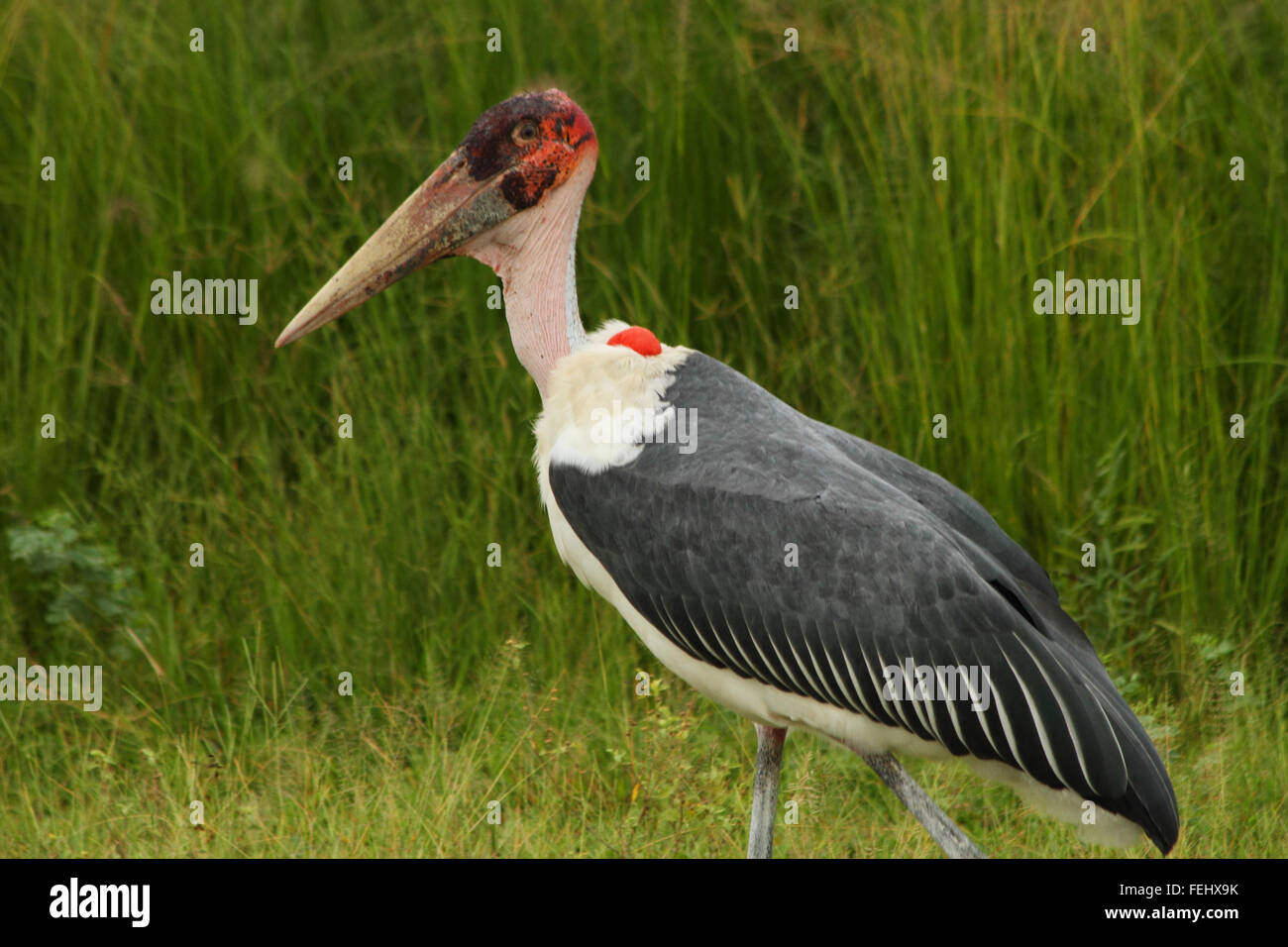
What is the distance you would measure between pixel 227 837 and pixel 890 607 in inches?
63.6

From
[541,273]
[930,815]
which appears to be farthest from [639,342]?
[930,815]

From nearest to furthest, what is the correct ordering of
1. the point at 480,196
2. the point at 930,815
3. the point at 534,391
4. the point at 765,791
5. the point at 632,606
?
1. the point at 930,815
2. the point at 632,606
3. the point at 765,791
4. the point at 480,196
5. the point at 534,391

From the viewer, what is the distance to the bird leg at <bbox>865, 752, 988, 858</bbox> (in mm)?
3393

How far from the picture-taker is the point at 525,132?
3980mm

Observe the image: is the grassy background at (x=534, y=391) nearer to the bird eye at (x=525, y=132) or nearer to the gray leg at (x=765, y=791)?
the gray leg at (x=765, y=791)

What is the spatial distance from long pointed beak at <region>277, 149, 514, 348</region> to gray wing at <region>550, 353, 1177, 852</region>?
670 millimetres

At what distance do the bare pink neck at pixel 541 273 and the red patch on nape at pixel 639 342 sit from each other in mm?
135

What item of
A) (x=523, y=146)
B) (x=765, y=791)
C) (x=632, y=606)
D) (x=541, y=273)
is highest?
(x=523, y=146)

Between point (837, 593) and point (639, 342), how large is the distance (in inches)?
29.1

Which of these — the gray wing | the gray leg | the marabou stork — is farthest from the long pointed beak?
the gray leg

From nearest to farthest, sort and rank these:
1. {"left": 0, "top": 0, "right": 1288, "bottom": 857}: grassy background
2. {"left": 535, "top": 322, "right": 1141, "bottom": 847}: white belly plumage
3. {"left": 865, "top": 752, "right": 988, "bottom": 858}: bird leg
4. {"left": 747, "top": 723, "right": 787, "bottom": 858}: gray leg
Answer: {"left": 865, "top": 752, "right": 988, "bottom": 858}: bird leg
{"left": 535, "top": 322, "right": 1141, "bottom": 847}: white belly plumage
{"left": 747, "top": 723, "right": 787, "bottom": 858}: gray leg
{"left": 0, "top": 0, "right": 1288, "bottom": 857}: grassy background

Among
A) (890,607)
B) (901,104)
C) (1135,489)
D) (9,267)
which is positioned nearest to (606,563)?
(890,607)

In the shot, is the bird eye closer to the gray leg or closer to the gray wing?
the gray wing

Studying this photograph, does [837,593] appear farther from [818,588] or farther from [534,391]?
[534,391]
